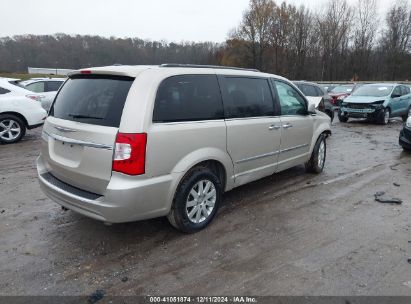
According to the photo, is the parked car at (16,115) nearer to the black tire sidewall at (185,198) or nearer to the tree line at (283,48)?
the black tire sidewall at (185,198)

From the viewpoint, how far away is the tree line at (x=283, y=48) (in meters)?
54.2

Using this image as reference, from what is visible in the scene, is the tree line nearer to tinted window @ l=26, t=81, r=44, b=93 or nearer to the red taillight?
tinted window @ l=26, t=81, r=44, b=93

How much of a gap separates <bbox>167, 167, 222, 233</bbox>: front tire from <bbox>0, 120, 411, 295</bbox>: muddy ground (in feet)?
0.47

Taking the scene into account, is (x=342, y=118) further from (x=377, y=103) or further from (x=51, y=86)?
(x=51, y=86)

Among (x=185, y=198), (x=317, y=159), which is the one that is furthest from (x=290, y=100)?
(x=185, y=198)

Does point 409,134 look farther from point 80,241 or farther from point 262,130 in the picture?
point 80,241

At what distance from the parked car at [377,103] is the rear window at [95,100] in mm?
12545

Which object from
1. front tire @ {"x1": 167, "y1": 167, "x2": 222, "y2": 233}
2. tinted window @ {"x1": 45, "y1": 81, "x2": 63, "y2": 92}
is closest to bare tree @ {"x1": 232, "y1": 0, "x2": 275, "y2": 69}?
tinted window @ {"x1": 45, "y1": 81, "x2": 63, "y2": 92}

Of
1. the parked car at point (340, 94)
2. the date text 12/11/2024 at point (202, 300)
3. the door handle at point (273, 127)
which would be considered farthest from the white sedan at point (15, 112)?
the parked car at point (340, 94)

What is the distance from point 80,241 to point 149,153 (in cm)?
134

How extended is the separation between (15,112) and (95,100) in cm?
667

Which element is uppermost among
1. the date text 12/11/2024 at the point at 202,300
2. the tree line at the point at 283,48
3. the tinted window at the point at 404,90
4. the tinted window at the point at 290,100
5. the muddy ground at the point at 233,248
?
the tree line at the point at 283,48

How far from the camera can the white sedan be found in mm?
8852

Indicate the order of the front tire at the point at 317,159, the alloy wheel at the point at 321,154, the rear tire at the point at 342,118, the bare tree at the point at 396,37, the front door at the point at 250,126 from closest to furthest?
1. the front door at the point at 250,126
2. the front tire at the point at 317,159
3. the alloy wheel at the point at 321,154
4. the rear tire at the point at 342,118
5. the bare tree at the point at 396,37
